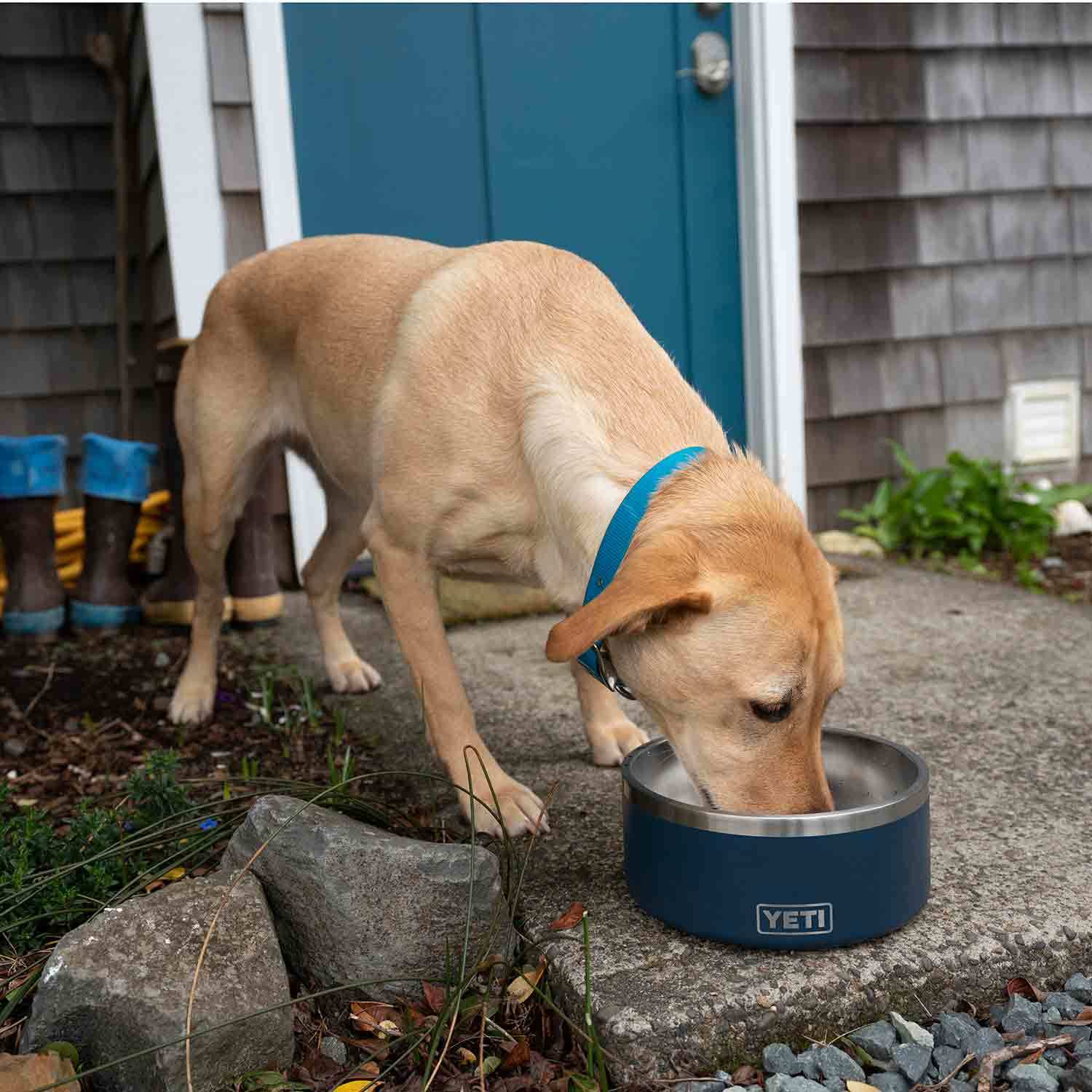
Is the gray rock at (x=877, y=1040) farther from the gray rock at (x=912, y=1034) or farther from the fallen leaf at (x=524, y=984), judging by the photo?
the fallen leaf at (x=524, y=984)

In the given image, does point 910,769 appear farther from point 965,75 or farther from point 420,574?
point 965,75

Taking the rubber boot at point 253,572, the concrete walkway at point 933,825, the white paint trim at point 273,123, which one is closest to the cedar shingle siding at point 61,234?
the white paint trim at point 273,123

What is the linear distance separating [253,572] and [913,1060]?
10.1ft

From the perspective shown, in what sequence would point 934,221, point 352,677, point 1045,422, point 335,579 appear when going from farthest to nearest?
point 1045,422, point 934,221, point 335,579, point 352,677

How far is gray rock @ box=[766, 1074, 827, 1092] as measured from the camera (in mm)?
1506

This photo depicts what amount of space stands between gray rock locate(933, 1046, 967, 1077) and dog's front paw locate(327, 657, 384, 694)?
207cm

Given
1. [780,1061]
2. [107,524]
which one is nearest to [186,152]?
[107,524]

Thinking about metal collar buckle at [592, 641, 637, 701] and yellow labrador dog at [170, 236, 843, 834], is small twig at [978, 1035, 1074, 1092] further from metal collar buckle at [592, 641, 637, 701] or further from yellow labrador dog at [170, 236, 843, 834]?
metal collar buckle at [592, 641, 637, 701]

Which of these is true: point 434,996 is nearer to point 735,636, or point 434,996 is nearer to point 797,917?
point 797,917

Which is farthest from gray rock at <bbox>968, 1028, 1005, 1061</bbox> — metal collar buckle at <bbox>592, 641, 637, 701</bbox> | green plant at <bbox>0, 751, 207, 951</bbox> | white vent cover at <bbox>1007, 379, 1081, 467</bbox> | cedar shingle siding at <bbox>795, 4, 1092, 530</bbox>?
white vent cover at <bbox>1007, 379, 1081, 467</bbox>

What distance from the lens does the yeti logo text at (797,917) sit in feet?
5.51

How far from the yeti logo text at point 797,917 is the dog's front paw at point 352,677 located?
6.10ft

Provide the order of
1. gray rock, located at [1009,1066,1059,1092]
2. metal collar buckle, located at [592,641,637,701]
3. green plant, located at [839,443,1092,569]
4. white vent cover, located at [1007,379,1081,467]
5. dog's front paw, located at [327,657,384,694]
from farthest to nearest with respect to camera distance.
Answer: white vent cover, located at [1007,379,1081,467] → green plant, located at [839,443,1092,569] → dog's front paw, located at [327,657,384,694] → metal collar buckle, located at [592,641,637,701] → gray rock, located at [1009,1066,1059,1092]

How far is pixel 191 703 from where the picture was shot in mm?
3232
